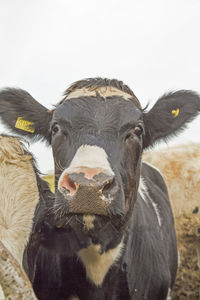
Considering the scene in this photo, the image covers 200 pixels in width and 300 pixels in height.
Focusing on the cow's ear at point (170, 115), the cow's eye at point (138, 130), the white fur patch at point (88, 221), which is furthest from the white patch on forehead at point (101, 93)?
the white fur patch at point (88, 221)

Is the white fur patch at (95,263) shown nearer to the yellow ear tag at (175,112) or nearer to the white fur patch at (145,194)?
the white fur patch at (145,194)

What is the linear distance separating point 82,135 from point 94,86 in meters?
0.78

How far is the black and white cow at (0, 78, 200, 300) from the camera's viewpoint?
349 centimetres

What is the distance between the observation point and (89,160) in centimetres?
346

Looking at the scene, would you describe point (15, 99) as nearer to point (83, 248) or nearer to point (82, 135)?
point (82, 135)

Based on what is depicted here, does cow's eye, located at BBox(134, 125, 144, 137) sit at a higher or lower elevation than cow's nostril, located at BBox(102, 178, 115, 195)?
higher

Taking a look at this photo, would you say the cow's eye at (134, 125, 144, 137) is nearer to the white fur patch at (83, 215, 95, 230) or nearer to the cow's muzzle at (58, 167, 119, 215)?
the cow's muzzle at (58, 167, 119, 215)

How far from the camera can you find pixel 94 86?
4.50m

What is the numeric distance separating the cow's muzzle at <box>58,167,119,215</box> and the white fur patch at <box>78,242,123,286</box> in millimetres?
902

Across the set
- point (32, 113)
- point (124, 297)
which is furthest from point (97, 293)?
point (32, 113)

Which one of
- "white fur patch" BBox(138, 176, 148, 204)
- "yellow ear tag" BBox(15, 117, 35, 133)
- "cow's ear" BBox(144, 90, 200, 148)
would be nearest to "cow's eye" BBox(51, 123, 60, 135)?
"yellow ear tag" BBox(15, 117, 35, 133)

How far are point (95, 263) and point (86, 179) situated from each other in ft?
4.19

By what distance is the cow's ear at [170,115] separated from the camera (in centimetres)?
488

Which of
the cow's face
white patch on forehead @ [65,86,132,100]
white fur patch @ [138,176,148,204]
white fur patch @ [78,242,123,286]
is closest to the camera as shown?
the cow's face
